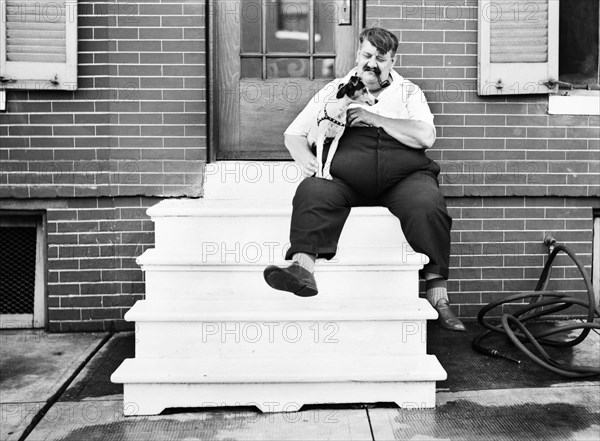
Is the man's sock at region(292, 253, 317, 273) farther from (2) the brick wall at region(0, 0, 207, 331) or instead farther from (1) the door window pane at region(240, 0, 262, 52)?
(1) the door window pane at region(240, 0, 262, 52)

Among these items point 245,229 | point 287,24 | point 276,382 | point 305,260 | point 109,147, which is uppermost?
point 287,24

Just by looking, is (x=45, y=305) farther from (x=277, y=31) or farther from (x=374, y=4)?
(x=374, y=4)

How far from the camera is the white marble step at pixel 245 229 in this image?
11.7 ft

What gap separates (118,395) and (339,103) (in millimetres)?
1781

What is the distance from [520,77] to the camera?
4.55 meters

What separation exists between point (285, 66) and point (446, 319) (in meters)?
2.15

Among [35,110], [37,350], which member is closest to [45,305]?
[37,350]

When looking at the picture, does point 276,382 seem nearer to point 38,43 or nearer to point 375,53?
point 375,53

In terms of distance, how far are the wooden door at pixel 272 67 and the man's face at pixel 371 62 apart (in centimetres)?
98

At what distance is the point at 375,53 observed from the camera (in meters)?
3.71

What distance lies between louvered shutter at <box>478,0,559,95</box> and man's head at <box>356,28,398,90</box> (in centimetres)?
102

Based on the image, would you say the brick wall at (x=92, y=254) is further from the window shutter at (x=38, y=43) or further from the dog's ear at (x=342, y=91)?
the dog's ear at (x=342, y=91)

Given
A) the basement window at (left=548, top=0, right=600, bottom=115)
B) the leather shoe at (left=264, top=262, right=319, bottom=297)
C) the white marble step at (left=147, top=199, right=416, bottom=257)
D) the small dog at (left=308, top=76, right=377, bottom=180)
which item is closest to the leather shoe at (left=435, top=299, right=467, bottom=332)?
the white marble step at (left=147, top=199, right=416, bottom=257)

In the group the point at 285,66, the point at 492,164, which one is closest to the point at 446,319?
the point at 492,164
